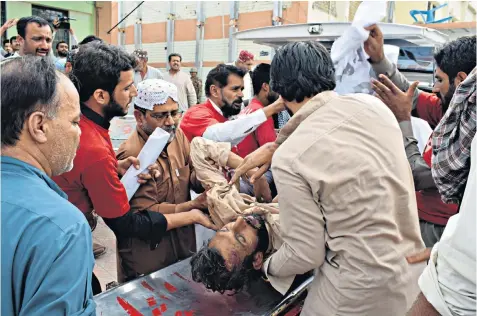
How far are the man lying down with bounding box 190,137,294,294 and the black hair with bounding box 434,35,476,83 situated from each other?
1.23 metres

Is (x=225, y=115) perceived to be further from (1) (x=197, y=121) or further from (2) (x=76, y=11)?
(2) (x=76, y=11)

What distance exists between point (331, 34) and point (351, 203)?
294 centimetres

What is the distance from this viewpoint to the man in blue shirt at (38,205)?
0.97 m

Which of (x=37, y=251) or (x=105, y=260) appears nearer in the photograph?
(x=37, y=251)

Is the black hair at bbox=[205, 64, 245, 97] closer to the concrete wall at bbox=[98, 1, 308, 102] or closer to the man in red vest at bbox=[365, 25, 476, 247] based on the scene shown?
the man in red vest at bbox=[365, 25, 476, 247]

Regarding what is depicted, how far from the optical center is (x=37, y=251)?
97cm

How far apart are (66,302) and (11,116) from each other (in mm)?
489

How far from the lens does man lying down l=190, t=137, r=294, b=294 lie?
6.20 feet

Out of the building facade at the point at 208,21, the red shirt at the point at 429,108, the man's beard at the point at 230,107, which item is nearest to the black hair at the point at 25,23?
the man's beard at the point at 230,107

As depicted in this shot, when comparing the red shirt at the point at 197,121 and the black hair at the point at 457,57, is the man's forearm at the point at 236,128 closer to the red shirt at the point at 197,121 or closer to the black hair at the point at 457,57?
the red shirt at the point at 197,121

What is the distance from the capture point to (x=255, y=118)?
2859mm

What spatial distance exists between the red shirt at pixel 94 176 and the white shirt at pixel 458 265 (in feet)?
4.62

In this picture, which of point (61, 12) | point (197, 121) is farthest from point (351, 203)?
point (61, 12)

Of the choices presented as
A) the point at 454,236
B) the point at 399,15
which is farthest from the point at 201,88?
the point at 454,236
